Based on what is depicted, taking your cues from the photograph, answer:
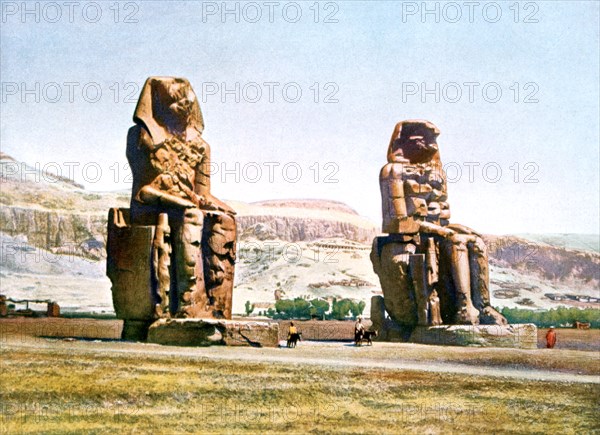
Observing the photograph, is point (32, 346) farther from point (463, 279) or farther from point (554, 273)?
point (554, 273)

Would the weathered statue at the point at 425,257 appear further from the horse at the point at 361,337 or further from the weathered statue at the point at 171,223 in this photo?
the weathered statue at the point at 171,223

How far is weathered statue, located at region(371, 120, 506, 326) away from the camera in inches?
754

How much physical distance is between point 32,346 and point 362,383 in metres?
5.81

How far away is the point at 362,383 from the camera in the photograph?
434 inches

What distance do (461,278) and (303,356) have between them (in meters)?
5.89

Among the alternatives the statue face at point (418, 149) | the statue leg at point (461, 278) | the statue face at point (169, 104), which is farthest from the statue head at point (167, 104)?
the statue leg at point (461, 278)

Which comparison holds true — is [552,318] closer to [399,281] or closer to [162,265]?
[399,281]

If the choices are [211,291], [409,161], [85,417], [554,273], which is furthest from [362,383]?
[554,273]

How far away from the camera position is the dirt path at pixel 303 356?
12602 mm

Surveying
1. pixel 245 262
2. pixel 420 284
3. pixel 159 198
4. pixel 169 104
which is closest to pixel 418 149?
pixel 420 284

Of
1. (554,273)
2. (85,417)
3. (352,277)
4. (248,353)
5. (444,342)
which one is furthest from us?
(554,273)

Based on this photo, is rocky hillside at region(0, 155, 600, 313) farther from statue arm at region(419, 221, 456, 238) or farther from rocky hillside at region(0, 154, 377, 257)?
statue arm at region(419, 221, 456, 238)

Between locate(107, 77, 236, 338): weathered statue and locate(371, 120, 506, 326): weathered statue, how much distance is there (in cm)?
372

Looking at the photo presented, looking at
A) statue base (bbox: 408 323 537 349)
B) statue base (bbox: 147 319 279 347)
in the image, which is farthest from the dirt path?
statue base (bbox: 408 323 537 349)
